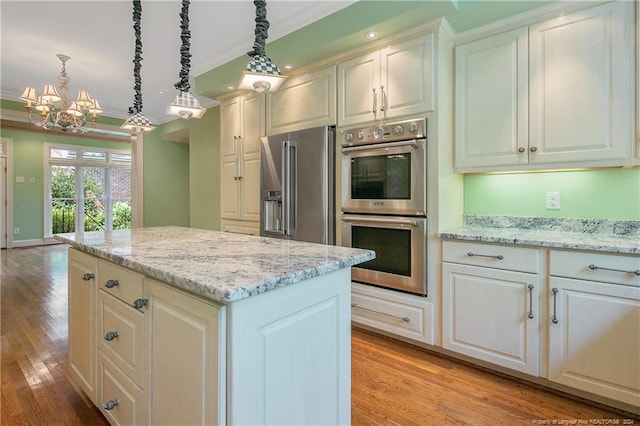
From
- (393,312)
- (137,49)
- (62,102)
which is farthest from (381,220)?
(62,102)

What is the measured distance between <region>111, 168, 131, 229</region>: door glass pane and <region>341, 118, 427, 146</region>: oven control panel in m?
8.08

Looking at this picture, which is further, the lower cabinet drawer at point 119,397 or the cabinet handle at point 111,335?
the cabinet handle at point 111,335

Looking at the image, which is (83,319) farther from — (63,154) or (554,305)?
(63,154)

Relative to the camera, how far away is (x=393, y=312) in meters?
2.46

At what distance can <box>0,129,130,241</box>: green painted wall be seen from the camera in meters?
6.96

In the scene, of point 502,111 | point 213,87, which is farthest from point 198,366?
point 213,87

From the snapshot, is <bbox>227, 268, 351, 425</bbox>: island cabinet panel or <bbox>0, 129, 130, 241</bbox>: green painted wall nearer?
<bbox>227, 268, 351, 425</bbox>: island cabinet panel

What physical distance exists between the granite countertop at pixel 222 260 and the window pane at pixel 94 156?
24.9 ft

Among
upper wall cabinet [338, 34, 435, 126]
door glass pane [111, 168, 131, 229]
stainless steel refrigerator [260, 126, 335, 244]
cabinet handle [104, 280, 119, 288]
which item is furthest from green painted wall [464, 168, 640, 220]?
door glass pane [111, 168, 131, 229]

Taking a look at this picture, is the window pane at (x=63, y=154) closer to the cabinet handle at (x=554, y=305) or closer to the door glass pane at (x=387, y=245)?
the door glass pane at (x=387, y=245)

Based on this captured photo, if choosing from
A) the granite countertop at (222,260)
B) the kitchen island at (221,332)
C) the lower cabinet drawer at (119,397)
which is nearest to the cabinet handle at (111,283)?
the kitchen island at (221,332)

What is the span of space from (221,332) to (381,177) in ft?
6.06

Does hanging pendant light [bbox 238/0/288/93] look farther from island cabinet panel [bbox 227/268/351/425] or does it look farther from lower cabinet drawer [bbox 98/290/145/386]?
lower cabinet drawer [bbox 98/290/145/386]

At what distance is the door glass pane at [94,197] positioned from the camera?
8.13 m
